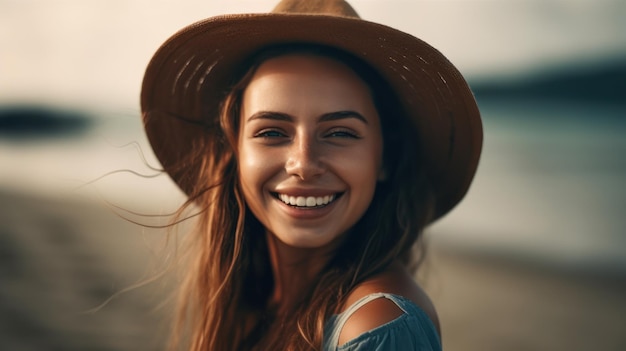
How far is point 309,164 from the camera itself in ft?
7.11

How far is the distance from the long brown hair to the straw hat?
53 mm

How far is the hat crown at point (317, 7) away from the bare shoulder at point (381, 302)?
81 centimetres

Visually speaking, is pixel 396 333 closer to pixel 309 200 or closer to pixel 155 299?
pixel 309 200

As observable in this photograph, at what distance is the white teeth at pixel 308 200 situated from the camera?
2.21m

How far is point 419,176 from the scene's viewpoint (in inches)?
103

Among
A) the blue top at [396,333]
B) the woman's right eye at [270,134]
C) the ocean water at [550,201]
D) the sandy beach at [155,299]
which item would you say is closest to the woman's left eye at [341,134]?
the woman's right eye at [270,134]

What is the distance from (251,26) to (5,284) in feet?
14.6

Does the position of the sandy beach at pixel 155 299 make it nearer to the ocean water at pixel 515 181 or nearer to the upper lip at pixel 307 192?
the ocean water at pixel 515 181

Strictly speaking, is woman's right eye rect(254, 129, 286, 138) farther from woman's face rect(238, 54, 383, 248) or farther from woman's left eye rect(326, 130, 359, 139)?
woman's left eye rect(326, 130, 359, 139)

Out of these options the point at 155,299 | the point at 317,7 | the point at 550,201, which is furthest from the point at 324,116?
the point at 550,201

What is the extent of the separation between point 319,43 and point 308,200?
479 millimetres

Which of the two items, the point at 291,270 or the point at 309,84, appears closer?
the point at 309,84

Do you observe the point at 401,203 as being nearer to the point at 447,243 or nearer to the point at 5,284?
the point at 5,284

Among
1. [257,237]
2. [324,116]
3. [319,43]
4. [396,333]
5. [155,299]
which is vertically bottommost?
[155,299]
